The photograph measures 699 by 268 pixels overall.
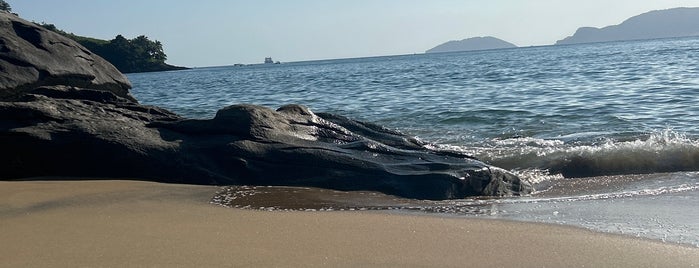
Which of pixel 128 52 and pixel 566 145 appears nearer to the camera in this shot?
pixel 566 145

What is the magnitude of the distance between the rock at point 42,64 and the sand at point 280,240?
4.16m

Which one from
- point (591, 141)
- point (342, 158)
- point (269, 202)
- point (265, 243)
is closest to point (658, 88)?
point (591, 141)

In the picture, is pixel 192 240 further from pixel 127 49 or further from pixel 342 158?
pixel 127 49

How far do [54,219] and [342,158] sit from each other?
111 inches

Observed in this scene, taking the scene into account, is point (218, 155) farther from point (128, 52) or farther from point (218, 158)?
point (128, 52)

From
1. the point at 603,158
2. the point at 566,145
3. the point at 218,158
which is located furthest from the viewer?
the point at 566,145

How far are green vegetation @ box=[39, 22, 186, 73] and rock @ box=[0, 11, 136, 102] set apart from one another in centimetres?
8229

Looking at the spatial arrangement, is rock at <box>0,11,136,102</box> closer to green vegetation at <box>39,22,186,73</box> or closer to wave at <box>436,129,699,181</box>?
wave at <box>436,129,699,181</box>

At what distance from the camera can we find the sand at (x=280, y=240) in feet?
12.7

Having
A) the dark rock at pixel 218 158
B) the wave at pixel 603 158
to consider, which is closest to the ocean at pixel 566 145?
the wave at pixel 603 158

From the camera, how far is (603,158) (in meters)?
8.45

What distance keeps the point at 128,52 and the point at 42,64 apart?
286 feet

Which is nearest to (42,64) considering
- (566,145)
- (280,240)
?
(280,240)

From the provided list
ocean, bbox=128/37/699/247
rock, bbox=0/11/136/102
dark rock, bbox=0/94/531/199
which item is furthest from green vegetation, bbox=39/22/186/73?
dark rock, bbox=0/94/531/199
